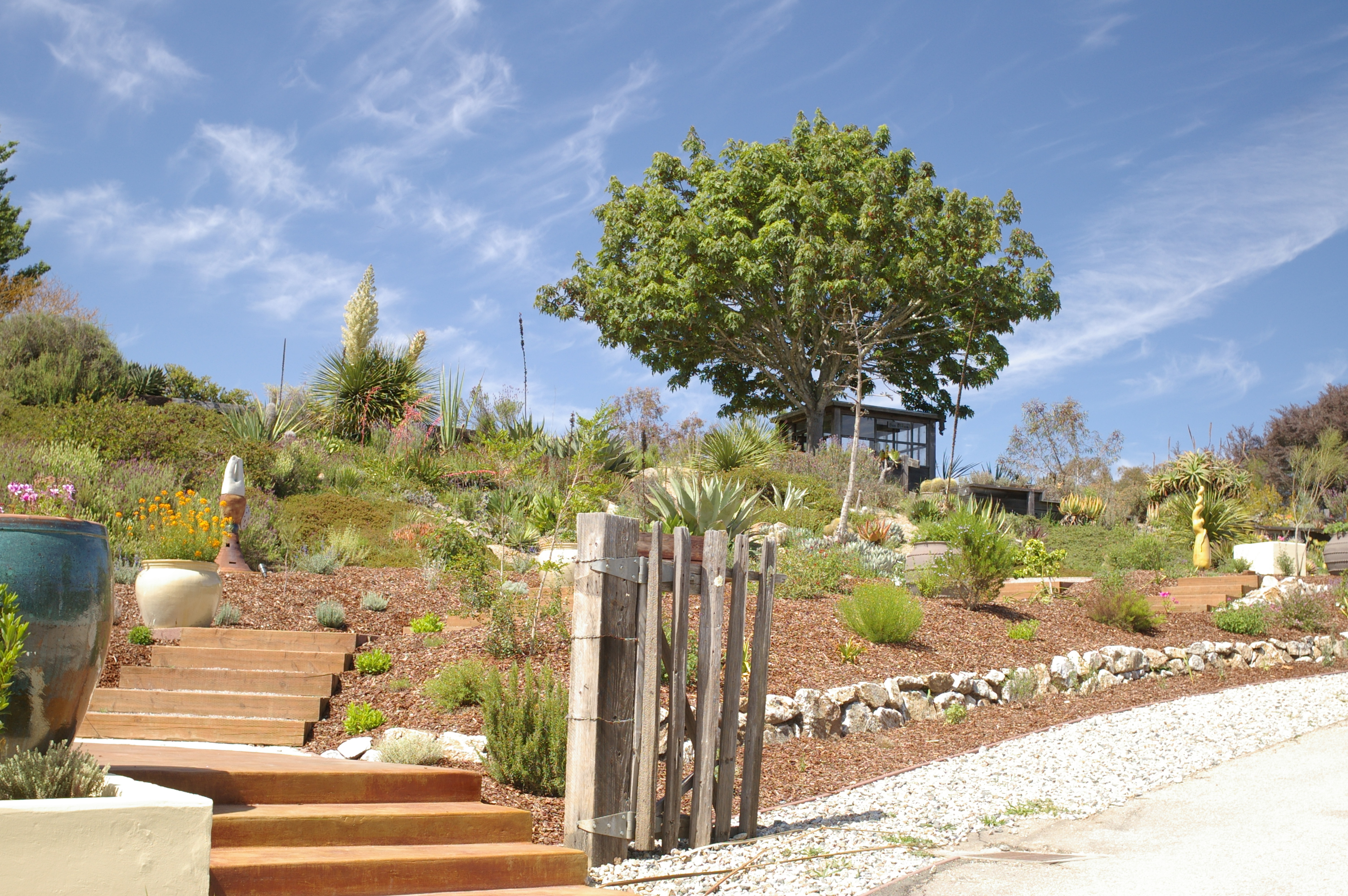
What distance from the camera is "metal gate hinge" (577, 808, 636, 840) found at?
433cm

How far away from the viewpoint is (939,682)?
7980mm

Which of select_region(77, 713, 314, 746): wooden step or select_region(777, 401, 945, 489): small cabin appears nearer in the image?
select_region(77, 713, 314, 746): wooden step

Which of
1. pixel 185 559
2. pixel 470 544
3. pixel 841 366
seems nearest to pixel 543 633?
pixel 470 544

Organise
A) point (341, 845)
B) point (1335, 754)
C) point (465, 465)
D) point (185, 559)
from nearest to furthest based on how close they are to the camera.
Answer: point (341, 845) → point (1335, 754) → point (185, 559) → point (465, 465)

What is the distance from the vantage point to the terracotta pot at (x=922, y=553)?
39.9ft

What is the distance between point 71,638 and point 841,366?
27568mm

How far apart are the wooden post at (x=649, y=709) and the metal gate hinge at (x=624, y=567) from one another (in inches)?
1.4

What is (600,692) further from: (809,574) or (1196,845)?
(809,574)

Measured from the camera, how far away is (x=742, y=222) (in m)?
26.2

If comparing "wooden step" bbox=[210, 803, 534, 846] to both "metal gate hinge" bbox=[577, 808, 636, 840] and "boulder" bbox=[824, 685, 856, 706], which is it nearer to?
"metal gate hinge" bbox=[577, 808, 636, 840]

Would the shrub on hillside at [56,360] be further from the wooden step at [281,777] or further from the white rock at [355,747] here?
the wooden step at [281,777]

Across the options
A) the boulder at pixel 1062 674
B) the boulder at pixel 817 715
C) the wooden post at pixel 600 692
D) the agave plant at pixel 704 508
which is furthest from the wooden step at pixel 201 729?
the boulder at pixel 1062 674

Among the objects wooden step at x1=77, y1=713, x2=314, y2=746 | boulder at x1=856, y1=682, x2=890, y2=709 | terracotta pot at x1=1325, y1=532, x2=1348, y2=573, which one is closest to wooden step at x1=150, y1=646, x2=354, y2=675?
wooden step at x1=77, y1=713, x2=314, y2=746

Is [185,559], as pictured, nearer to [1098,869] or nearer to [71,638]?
[71,638]
